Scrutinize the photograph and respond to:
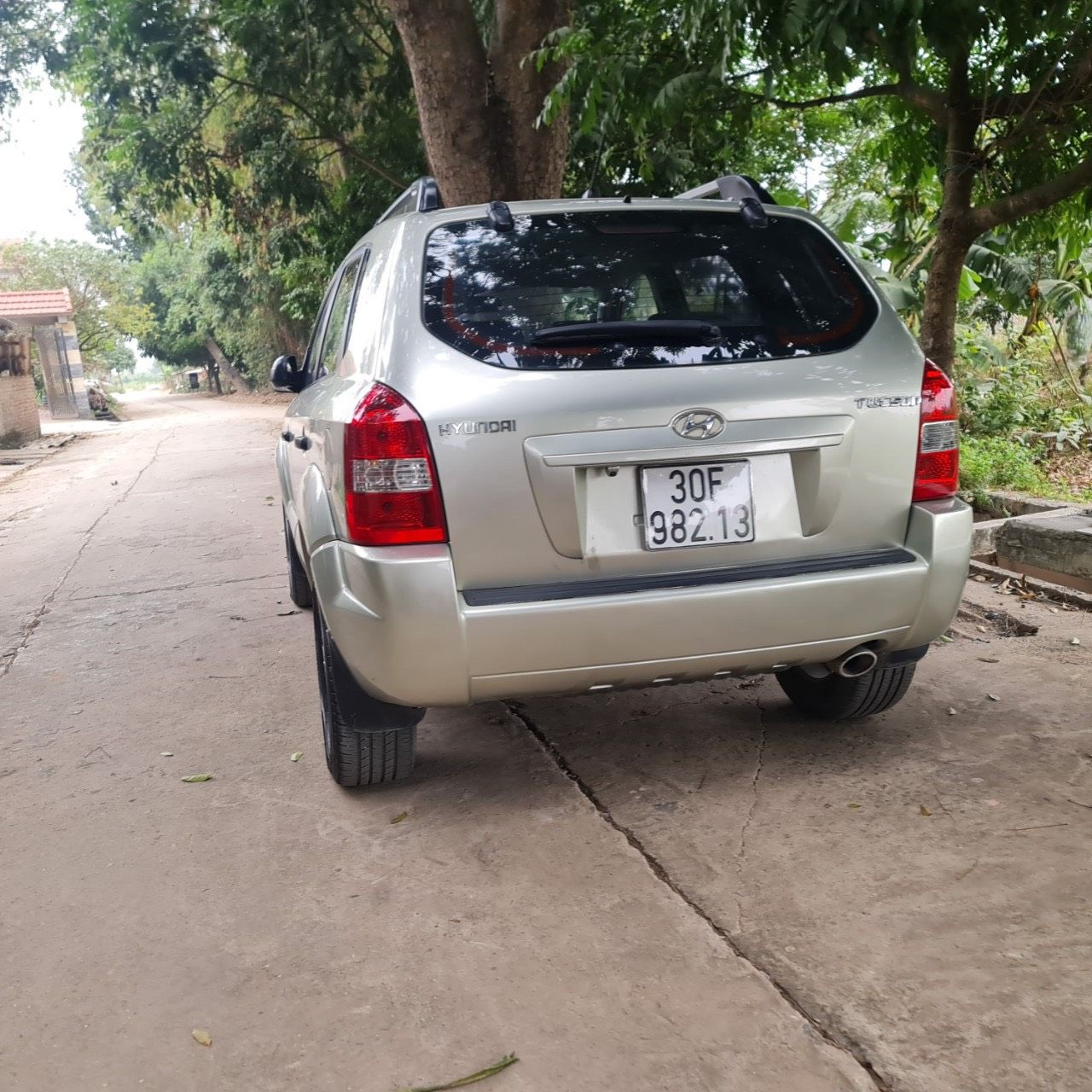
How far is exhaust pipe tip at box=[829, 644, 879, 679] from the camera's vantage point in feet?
10.5

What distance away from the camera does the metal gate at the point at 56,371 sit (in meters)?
36.5

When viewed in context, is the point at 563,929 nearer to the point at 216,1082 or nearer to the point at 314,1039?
the point at 314,1039

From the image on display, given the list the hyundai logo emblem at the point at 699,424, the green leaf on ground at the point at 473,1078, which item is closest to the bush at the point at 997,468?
the hyundai logo emblem at the point at 699,424

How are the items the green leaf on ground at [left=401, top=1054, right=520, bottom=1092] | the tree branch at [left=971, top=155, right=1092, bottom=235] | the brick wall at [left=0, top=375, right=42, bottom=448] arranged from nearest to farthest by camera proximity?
1. the green leaf on ground at [left=401, top=1054, right=520, bottom=1092]
2. the tree branch at [left=971, top=155, right=1092, bottom=235]
3. the brick wall at [left=0, top=375, right=42, bottom=448]

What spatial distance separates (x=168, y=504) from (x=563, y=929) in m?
9.48

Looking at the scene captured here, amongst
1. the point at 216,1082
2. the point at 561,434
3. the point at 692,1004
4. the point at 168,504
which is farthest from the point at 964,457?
the point at 168,504

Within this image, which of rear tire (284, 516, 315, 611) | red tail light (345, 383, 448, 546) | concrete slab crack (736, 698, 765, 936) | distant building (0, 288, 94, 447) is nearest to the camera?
concrete slab crack (736, 698, 765, 936)

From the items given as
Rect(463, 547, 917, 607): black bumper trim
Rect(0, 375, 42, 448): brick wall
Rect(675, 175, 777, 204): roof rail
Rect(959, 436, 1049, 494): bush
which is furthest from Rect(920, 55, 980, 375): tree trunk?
Rect(0, 375, 42, 448): brick wall

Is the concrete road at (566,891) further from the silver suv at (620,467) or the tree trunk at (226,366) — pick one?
the tree trunk at (226,366)

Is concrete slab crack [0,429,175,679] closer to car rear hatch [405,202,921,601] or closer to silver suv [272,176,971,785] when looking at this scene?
silver suv [272,176,971,785]

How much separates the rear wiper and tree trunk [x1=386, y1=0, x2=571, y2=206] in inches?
204

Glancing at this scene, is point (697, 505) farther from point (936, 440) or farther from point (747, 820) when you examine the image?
point (747, 820)

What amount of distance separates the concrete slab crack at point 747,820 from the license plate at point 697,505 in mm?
822

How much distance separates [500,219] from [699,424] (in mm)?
884
